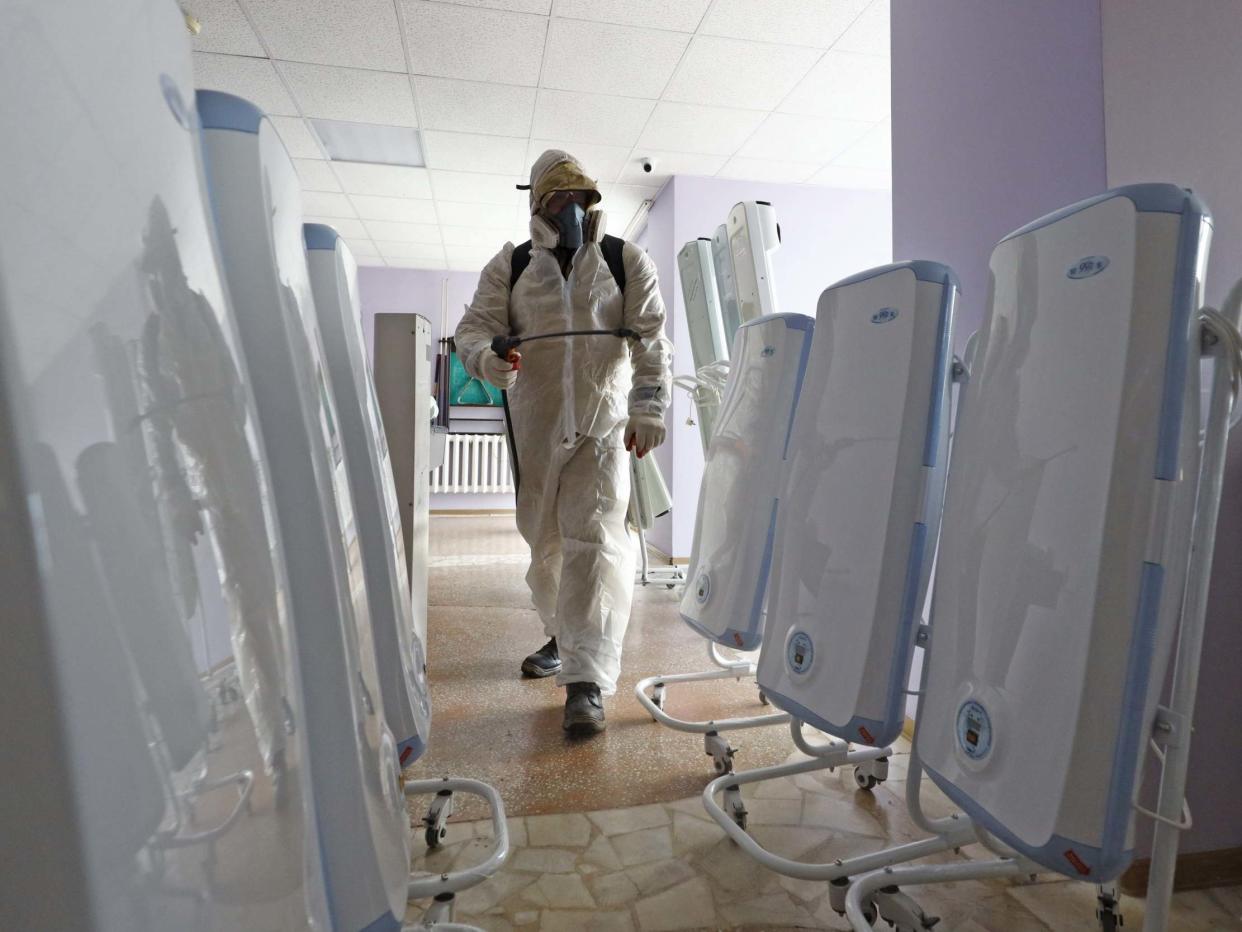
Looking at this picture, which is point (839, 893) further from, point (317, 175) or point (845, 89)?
point (317, 175)

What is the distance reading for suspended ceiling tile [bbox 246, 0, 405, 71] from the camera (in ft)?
8.59

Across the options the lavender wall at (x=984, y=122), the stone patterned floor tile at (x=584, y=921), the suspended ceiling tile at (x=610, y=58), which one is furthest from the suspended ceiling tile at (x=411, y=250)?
the stone patterned floor tile at (x=584, y=921)

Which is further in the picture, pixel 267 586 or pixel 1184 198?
pixel 1184 198

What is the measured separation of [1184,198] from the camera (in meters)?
0.71

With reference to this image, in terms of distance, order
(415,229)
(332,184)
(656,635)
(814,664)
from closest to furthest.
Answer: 1. (814,664)
2. (656,635)
3. (332,184)
4. (415,229)

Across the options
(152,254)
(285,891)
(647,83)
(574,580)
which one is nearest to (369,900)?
(285,891)

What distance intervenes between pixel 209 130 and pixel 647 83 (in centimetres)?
310

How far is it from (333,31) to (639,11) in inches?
47.7

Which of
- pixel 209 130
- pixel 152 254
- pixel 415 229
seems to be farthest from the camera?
pixel 415 229

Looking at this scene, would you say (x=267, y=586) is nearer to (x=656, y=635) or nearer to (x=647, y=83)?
(x=656, y=635)

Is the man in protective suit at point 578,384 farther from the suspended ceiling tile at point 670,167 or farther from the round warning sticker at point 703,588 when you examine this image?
the suspended ceiling tile at point 670,167

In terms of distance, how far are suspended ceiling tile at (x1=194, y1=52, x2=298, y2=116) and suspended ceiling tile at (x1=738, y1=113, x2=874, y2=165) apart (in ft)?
7.54

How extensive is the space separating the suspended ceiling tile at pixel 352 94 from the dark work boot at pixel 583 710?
2.79 metres

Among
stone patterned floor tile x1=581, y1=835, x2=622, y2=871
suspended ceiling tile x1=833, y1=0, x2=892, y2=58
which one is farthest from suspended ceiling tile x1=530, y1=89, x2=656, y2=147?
stone patterned floor tile x1=581, y1=835, x2=622, y2=871
